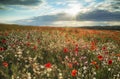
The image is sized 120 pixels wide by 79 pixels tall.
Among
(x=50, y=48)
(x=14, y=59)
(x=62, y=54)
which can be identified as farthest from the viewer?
(x=50, y=48)

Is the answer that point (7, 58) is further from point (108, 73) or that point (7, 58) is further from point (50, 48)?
point (108, 73)

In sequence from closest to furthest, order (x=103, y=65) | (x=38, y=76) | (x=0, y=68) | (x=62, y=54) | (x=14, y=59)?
(x=38, y=76)
(x=0, y=68)
(x=103, y=65)
(x=14, y=59)
(x=62, y=54)

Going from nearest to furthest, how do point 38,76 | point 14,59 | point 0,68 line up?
1. point 38,76
2. point 0,68
3. point 14,59

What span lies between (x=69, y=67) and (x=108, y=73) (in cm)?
98

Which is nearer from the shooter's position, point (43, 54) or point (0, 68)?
point (0, 68)

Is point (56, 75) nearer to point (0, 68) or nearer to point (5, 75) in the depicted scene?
point (5, 75)

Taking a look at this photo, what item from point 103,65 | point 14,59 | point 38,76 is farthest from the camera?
point 14,59

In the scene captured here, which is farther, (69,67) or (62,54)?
(62,54)

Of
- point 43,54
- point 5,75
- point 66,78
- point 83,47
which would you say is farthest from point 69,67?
point 83,47

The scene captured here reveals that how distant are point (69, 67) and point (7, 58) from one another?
2166 millimetres

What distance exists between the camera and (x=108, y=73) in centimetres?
556

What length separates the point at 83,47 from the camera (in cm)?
793

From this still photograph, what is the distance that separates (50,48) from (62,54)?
754 millimetres

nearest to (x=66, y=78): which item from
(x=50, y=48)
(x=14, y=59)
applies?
(x=14, y=59)
